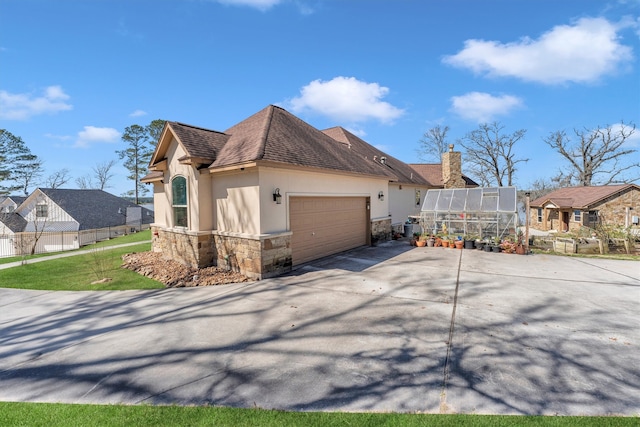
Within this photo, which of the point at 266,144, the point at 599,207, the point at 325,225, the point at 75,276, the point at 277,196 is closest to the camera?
the point at 277,196

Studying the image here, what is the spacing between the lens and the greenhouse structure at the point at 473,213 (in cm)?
1352

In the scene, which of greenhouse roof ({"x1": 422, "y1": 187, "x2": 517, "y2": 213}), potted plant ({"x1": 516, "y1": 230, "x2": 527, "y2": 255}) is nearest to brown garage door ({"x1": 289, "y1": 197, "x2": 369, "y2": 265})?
greenhouse roof ({"x1": 422, "y1": 187, "x2": 517, "y2": 213})

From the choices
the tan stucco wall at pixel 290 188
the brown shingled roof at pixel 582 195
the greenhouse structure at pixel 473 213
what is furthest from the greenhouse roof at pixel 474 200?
the brown shingled roof at pixel 582 195

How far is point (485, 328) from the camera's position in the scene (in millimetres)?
5027

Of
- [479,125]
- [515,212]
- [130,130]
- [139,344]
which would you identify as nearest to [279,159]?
[139,344]

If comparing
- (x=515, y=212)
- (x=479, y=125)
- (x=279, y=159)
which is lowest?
(x=515, y=212)

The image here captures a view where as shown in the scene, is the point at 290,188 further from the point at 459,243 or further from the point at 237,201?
the point at 459,243

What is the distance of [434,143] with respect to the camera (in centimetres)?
3903

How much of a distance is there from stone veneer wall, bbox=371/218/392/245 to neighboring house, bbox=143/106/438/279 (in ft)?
4.45

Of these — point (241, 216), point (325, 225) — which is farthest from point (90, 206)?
point (325, 225)

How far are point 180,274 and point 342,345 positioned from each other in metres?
6.67

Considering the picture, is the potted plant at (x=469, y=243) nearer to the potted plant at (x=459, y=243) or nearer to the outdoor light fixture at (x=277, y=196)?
the potted plant at (x=459, y=243)

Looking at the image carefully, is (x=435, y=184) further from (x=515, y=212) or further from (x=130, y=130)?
(x=130, y=130)

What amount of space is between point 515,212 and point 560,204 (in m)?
16.9
